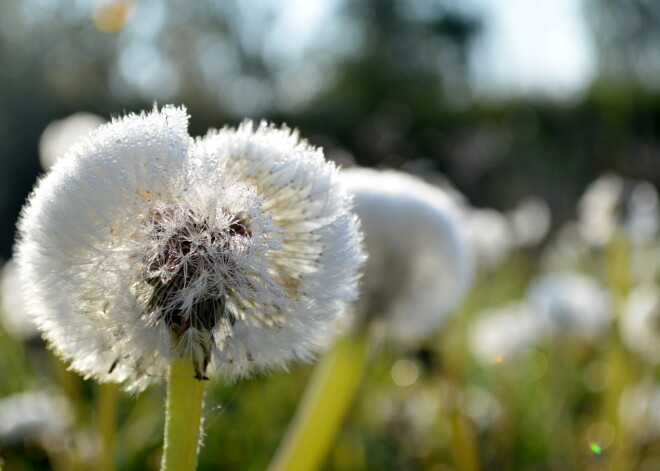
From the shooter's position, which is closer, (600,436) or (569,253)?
(600,436)

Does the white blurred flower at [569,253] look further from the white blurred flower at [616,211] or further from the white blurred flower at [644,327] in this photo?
the white blurred flower at [644,327]

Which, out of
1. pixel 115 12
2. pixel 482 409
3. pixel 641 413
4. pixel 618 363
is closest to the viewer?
pixel 115 12

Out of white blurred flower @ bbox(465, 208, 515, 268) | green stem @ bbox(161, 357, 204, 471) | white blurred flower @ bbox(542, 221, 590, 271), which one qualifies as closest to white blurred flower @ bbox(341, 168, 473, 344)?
green stem @ bbox(161, 357, 204, 471)

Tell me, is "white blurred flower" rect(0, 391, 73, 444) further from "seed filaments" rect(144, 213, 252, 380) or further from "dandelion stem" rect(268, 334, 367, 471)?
"seed filaments" rect(144, 213, 252, 380)

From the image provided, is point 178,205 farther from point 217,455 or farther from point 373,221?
point 217,455

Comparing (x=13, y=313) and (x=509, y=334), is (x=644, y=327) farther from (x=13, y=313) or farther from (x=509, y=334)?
(x=13, y=313)

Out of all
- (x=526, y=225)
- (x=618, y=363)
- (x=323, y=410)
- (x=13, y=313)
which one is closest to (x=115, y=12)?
(x=323, y=410)

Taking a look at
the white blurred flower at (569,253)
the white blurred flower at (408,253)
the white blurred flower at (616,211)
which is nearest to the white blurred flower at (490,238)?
the white blurred flower at (616,211)
